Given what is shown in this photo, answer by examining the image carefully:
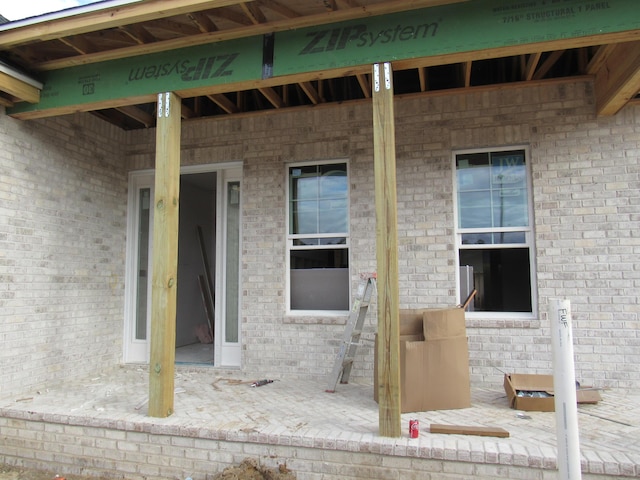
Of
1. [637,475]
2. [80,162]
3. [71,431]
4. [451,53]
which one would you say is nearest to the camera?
[637,475]

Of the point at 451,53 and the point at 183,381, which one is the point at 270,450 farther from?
the point at 451,53

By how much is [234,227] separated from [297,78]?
274 cm

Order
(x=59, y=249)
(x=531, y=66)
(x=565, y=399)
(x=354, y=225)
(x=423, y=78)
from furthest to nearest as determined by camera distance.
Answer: (x=354, y=225) → (x=59, y=249) → (x=423, y=78) → (x=531, y=66) → (x=565, y=399)

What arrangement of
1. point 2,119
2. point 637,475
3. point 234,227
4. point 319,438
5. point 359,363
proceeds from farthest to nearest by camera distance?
point 234,227 < point 359,363 < point 2,119 < point 319,438 < point 637,475

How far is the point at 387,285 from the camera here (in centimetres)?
358

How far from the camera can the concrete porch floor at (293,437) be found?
3.23m

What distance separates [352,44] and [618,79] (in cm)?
268

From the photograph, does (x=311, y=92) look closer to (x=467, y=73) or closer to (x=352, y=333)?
(x=467, y=73)

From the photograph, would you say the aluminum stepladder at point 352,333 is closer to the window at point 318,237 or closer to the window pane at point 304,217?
the window at point 318,237

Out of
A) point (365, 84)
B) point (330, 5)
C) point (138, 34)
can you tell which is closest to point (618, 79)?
point (365, 84)

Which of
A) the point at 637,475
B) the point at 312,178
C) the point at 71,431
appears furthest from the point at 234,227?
the point at 637,475

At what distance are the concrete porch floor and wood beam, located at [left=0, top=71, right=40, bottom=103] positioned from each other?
126 inches

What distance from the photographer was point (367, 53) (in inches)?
153

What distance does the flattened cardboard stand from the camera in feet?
13.8
